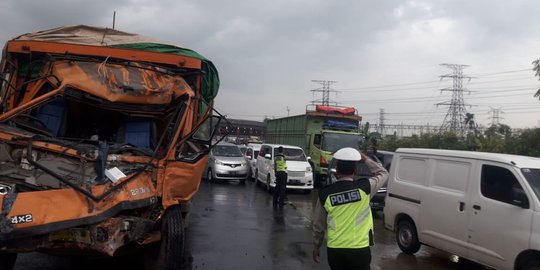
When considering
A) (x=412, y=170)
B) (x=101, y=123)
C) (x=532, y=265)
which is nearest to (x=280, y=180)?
(x=412, y=170)

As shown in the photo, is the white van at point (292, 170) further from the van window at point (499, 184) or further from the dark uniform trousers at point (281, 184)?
the van window at point (499, 184)

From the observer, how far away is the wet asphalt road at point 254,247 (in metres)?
6.89

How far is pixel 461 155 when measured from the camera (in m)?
7.51

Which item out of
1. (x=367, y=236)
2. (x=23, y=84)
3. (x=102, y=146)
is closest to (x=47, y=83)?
(x=23, y=84)

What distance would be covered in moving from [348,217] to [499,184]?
146 inches

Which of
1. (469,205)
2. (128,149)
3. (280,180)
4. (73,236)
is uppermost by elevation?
(128,149)

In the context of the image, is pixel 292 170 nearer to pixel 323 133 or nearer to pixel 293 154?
pixel 293 154

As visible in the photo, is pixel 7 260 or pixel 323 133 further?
pixel 323 133

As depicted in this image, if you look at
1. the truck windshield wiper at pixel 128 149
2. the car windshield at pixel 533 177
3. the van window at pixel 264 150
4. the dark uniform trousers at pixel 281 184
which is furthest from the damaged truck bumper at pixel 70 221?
the van window at pixel 264 150

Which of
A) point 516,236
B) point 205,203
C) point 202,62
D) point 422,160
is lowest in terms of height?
point 205,203

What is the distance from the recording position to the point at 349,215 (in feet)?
13.4

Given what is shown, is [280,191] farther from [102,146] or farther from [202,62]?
[102,146]

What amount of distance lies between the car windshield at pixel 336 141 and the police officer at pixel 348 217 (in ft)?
51.5

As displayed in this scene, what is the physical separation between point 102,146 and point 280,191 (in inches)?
346
